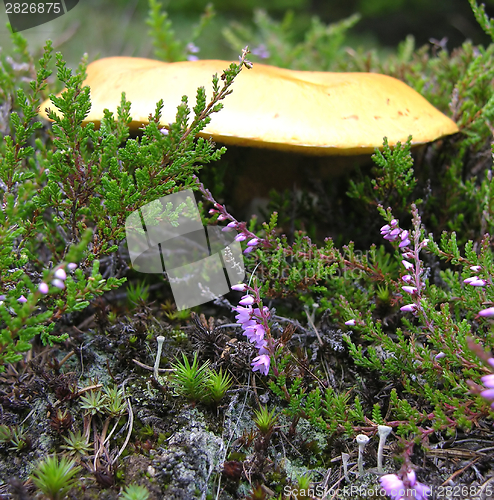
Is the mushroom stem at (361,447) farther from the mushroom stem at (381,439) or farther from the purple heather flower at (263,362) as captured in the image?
the purple heather flower at (263,362)

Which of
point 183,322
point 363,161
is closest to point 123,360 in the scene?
point 183,322

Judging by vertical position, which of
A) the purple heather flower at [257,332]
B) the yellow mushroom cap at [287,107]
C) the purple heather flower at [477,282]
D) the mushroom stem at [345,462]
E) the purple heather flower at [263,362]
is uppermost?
the yellow mushroom cap at [287,107]

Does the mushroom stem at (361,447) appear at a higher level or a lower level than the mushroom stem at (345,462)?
higher

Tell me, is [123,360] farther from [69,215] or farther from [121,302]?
[69,215]

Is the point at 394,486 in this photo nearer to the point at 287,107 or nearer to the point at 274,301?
the point at 274,301

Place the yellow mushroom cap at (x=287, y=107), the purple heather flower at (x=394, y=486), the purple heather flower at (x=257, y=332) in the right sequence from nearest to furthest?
the purple heather flower at (x=394, y=486)
the purple heather flower at (x=257, y=332)
the yellow mushroom cap at (x=287, y=107)

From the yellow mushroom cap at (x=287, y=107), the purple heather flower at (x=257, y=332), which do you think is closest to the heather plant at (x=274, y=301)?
the purple heather flower at (x=257, y=332)

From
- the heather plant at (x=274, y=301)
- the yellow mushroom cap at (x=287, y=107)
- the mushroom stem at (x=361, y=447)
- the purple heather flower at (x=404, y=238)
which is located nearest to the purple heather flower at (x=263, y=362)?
the heather plant at (x=274, y=301)

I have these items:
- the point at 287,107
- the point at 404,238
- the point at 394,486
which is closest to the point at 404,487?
the point at 394,486

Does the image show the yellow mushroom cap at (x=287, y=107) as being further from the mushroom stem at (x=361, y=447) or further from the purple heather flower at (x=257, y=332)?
the mushroom stem at (x=361, y=447)

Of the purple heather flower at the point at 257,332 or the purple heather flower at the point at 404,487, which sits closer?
the purple heather flower at the point at 404,487

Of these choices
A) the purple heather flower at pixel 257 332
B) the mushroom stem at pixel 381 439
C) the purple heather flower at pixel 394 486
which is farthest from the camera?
the purple heather flower at pixel 257 332
